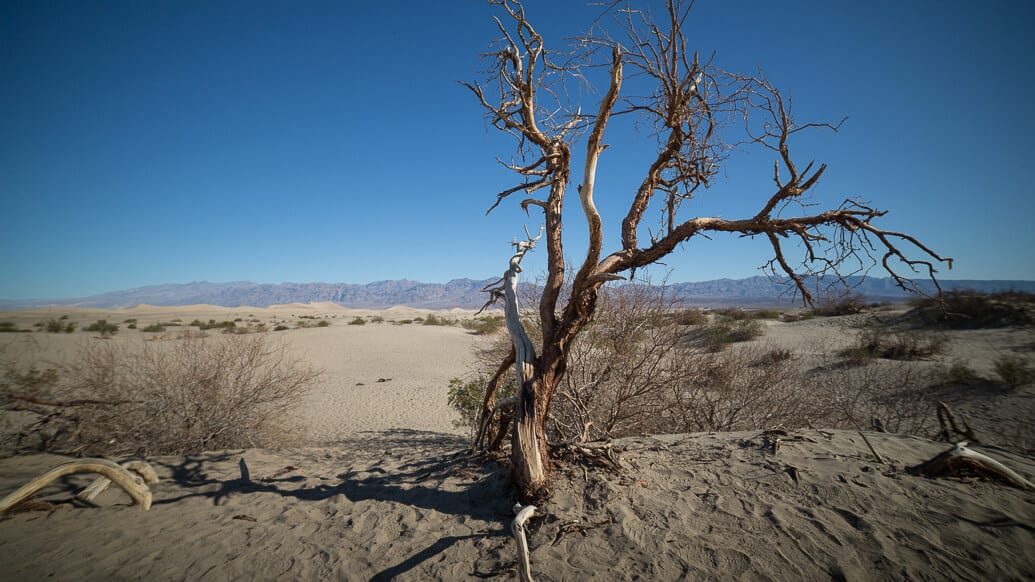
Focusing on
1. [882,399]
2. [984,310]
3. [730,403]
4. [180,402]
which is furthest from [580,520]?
[984,310]

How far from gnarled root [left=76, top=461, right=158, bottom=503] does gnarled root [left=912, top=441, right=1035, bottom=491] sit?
8.38 metres

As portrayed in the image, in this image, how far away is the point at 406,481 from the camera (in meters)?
4.57

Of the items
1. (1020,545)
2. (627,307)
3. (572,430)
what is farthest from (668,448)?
(627,307)

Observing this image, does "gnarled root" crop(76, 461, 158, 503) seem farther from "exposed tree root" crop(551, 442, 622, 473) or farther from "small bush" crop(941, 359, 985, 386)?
"small bush" crop(941, 359, 985, 386)

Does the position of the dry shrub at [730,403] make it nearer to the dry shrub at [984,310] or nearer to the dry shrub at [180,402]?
the dry shrub at [180,402]

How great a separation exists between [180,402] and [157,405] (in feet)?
Answer: 0.88

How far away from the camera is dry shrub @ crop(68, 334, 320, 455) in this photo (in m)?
5.66

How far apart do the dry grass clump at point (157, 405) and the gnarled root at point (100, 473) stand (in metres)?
1.53

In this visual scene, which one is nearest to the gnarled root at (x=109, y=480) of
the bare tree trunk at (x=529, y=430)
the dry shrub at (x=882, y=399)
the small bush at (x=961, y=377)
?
the bare tree trunk at (x=529, y=430)

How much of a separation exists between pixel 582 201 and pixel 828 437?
4.15 m

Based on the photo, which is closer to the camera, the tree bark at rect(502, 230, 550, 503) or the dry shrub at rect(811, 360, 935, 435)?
the tree bark at rect(502, 230, 550, 503)

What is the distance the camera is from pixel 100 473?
13.5 feet

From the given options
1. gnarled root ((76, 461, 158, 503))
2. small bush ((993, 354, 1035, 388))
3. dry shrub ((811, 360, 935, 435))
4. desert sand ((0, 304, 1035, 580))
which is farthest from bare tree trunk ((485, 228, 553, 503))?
small bush ((993, 354, 1035, 388))

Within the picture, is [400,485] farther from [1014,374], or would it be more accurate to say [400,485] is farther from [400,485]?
[1014,374]
